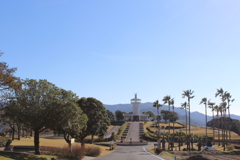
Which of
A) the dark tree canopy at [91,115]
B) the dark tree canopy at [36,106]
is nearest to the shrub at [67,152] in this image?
the dark tree canopy at [36,106]

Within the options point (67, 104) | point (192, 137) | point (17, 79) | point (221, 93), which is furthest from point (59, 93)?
point (221, 93)

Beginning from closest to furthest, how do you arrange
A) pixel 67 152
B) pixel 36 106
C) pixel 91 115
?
pixel 36 106 → pixel 67 152 → pixel 91 115

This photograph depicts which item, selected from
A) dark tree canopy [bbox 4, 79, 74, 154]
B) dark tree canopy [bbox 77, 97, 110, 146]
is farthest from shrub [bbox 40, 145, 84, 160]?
dark tree canopy [bbox 77, 97, 110, 146]

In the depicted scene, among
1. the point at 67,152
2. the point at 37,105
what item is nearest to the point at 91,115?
the point at 67,152

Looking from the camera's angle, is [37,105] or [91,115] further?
[91,115]

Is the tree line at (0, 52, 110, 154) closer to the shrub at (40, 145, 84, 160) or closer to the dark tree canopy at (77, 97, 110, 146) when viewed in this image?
the shrub at (40, 145, 84, 160)

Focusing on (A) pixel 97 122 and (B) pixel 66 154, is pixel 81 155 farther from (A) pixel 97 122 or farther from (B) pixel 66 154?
(A) pixel 97 122

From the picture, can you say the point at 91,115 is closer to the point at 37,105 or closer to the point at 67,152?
the point at 67,152

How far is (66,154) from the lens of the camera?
2455 centimetres

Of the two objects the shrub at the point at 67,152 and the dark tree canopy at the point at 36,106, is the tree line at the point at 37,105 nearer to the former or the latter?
the dark tree canopy at the point at 36,106

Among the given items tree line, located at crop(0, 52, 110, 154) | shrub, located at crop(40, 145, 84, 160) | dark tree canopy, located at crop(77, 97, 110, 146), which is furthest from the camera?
dark tree canopy, located at crop(77, 97, 110, 146)

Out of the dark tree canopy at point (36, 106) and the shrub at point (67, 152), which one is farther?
the shrub at point (67, 152)

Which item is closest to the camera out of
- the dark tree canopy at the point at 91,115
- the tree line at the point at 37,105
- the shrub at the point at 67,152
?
the tree line at the point at 37,105

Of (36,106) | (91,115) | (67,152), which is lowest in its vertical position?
(67,152)
